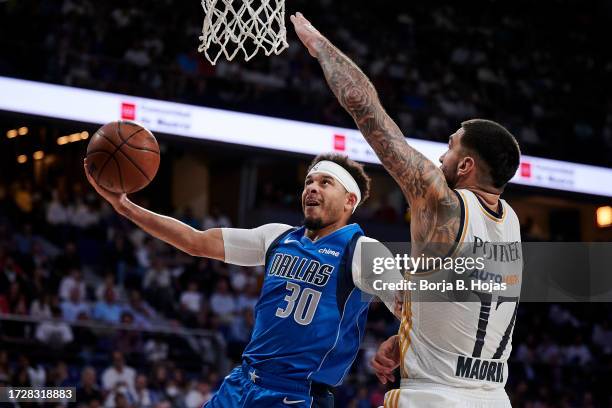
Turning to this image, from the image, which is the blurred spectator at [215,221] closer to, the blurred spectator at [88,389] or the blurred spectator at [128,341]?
the blurred spectator at [128,341]

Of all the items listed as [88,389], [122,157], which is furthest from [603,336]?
[122,157]

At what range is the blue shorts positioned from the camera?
3945 millimetres

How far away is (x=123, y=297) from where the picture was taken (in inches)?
423

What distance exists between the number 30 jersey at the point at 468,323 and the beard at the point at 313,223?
1.24 metres

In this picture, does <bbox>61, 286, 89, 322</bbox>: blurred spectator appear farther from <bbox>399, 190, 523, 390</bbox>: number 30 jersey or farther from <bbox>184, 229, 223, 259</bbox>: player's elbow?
<bbox>399, 190, 523, 390</bbox>: number 30 jersey

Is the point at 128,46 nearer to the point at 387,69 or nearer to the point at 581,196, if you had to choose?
the point at 387,69

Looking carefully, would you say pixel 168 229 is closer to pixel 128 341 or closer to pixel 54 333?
pixel 54 333

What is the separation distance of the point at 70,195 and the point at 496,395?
10.1m

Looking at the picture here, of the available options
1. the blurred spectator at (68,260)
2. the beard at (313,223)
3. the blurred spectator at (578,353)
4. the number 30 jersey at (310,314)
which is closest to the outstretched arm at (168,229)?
the number 30 jersey at (310,314)

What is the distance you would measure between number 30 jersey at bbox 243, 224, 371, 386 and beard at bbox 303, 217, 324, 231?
72 millimetres

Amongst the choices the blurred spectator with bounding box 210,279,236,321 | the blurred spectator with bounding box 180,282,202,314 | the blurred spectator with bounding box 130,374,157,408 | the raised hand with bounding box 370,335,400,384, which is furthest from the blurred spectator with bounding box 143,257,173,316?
the raised hand with bounding box 370,335,400,384

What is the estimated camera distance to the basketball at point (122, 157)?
13.5 feet

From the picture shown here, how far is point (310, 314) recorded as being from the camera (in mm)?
4016

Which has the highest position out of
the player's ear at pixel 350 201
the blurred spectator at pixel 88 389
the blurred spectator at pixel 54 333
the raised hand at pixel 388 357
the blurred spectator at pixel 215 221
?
the player's ear at pixel 350 201
